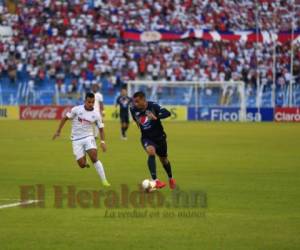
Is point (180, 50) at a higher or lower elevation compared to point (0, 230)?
higher

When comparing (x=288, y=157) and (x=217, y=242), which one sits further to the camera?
(x=288, y=157)

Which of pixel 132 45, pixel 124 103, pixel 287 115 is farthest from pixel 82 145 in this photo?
pixel 132 45

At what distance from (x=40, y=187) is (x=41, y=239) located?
6625 millimetres

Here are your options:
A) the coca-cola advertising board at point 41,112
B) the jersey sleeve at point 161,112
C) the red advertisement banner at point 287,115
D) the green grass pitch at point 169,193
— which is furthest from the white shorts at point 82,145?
the red advertisement banner at point 287,115

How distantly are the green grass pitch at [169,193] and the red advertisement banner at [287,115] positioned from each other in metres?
19.1

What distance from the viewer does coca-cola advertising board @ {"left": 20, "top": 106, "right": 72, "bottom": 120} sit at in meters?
57.7

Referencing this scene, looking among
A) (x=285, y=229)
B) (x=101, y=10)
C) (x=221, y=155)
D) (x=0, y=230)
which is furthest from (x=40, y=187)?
(x=101, y=10)

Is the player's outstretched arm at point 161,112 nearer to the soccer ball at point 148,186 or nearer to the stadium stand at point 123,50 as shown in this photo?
the soccer ball at point 148,186

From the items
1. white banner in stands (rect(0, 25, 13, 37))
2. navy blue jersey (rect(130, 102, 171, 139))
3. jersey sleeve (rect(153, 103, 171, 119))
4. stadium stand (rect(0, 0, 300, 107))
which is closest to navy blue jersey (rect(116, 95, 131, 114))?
stadium stand (rect(0, 0, 300, 107))

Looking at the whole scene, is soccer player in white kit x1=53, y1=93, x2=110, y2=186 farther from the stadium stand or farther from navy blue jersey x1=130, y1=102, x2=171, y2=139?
the stadium stand

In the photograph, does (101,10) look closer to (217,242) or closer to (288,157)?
(288,157)

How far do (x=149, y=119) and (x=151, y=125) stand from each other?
24 centimetres

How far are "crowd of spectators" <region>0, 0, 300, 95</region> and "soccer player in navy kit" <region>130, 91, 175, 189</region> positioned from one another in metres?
38.4

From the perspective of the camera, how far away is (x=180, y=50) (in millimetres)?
60312
